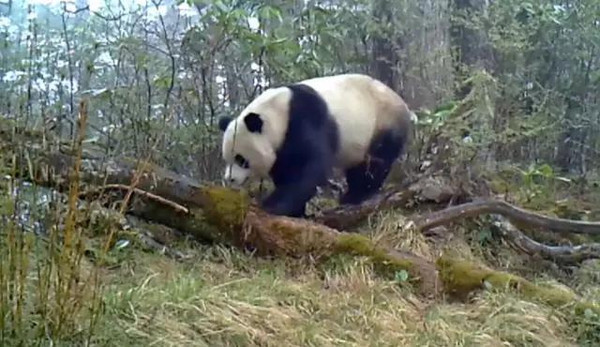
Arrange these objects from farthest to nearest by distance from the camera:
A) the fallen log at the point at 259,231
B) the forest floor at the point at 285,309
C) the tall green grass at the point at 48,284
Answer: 1. the fallen log at the point at 259,231
2. the forest floor at the point at 285,309
3. the tall green grass at the point at 48,284

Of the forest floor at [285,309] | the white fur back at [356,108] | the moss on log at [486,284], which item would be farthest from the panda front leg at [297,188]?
the moss on log at [486,284]

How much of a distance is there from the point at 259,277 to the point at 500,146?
11.9 feet

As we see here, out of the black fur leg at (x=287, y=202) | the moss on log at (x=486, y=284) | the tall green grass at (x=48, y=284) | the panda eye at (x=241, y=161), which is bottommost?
the moss on log at (x=486, y=284)

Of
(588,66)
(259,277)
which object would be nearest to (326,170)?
(259,277)

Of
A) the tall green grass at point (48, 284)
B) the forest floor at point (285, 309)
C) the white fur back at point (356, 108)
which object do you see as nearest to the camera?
the tall green grass at point (48, 284)

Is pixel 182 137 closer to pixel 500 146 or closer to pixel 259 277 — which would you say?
pixel 259 277

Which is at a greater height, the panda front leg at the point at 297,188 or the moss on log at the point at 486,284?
the panda front leg at the point at 297,188

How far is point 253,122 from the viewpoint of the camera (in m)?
5.37

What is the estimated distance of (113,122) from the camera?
19.6 ft

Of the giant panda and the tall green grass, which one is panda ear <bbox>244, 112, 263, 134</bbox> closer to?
the giant panda

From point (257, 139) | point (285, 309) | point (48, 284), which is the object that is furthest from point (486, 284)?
point (48, 284)

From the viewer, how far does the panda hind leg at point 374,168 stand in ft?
20.1

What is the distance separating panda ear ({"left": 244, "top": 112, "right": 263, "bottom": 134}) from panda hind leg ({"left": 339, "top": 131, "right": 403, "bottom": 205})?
39.7 inches

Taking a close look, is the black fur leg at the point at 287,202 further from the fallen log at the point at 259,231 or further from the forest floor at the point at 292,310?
the forest floor at the point at 292,310
